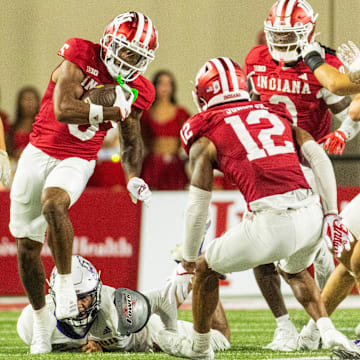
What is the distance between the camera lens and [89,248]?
8102 mm

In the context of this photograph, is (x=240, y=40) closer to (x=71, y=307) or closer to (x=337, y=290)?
(x=337, y=290)

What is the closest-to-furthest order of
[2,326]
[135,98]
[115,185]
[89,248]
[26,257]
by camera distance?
[26,257]
[135,98]
[2,326]
[89,248]
[115,185]

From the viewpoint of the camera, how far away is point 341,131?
558 cm

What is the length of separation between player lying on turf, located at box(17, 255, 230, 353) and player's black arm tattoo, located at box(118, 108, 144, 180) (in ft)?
2.54

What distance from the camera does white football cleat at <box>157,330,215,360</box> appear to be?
4.48m

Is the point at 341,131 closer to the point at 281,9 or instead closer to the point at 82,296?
the point at 281,9

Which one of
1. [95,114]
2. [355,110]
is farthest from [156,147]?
[355,110]

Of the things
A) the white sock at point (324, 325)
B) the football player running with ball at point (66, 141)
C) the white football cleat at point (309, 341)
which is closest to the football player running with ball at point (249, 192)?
the white sock at point (324, 325)

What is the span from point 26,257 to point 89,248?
2.81m

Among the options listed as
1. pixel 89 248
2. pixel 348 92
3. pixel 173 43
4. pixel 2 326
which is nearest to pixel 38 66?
pixel 173 43

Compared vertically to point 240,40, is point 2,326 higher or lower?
lower

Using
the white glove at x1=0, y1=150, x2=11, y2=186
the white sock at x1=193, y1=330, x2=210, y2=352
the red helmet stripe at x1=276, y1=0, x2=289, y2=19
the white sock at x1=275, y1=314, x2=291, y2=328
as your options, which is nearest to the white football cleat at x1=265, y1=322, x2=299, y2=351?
the white sock at x1=275, y1=314, x2=291, y2=328

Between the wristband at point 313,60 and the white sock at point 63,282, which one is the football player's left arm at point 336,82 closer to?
the wristband at point 313,60

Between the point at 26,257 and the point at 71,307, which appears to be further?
the point at 26,257
